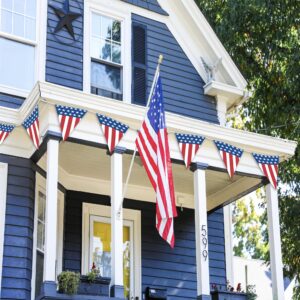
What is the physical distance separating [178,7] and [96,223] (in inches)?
172

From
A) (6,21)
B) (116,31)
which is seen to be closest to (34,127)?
(6,21)

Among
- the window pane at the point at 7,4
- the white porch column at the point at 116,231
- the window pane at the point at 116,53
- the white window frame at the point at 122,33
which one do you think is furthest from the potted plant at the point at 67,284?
the window pane at the point at 7,4

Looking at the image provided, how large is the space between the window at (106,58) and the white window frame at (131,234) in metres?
1.92

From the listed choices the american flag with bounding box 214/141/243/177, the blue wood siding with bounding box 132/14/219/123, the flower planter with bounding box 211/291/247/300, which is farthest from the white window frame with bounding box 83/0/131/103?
the flower planter with bounding box 211/291/247/300

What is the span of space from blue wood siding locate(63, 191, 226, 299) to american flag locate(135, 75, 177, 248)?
7.57ft

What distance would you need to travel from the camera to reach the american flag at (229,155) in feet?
33.1

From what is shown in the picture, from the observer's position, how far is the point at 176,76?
11.9 m

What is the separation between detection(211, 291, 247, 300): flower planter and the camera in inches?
380

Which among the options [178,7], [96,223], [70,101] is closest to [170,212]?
[70,101]

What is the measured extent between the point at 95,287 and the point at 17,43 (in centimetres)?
423

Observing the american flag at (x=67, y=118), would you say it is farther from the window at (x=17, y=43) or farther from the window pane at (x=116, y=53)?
the window pane at (x=116, y=53)

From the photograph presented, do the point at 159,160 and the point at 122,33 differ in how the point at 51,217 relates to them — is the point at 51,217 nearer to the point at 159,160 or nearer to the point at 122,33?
the point at 159,160

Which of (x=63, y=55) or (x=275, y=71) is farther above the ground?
(x=275, y=71)

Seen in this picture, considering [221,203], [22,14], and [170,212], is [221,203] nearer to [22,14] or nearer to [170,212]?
[170,212]
